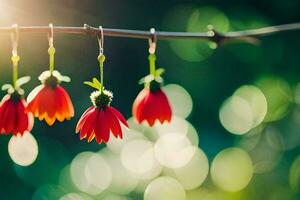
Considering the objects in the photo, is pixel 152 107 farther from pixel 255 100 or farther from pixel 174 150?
pixel 255 100

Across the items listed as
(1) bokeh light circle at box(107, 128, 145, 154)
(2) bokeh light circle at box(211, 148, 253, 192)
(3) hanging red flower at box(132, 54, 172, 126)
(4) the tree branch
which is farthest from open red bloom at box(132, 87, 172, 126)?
(1) bokeh light circle at box(107, 128, 145, 154)

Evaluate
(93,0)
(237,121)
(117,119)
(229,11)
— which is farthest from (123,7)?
(117,119)

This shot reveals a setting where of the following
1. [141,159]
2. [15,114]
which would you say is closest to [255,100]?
[141,159]

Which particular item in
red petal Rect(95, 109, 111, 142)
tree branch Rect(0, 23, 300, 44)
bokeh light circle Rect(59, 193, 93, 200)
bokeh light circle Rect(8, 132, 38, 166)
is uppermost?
tree branch Rect(0, 23, 300, 44)

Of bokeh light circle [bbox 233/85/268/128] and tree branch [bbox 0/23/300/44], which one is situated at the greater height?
tree branch [bbox 0/23/300/44]

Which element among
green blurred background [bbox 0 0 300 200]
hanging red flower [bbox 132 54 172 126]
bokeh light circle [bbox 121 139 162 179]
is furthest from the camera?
bokeh light circle [bbox 121 139 162 179]

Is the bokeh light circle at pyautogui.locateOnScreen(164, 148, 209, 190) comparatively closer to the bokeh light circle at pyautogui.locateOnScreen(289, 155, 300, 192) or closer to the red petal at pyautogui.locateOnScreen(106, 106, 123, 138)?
the bokeh light circle at pyautogui.locateOnScreen(289, 155, 300, 192)

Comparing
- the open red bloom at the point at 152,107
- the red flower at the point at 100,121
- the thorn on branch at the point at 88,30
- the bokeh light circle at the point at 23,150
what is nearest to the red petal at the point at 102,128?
the red flower at the point at 100,121
